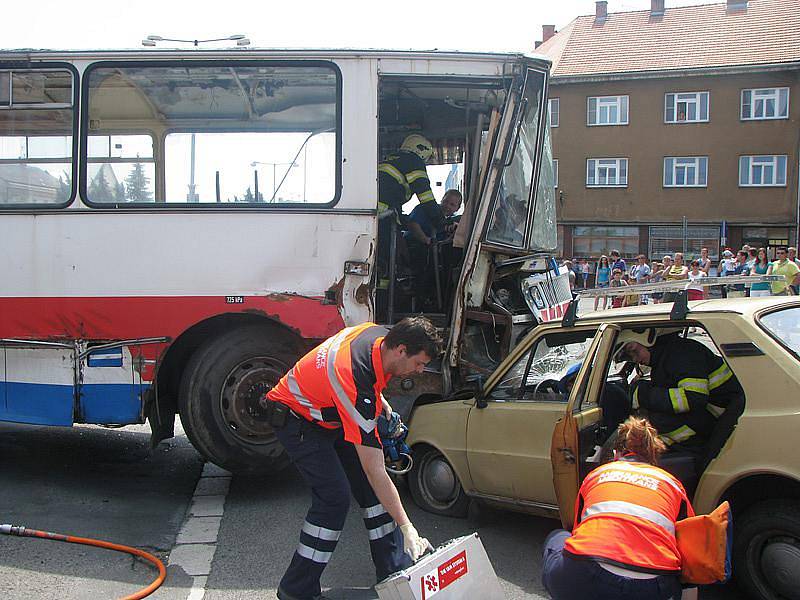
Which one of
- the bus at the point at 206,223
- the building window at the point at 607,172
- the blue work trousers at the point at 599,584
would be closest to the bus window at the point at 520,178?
the bus at the point at 206,223

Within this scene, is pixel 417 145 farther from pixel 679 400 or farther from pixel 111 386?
pixel 679 400

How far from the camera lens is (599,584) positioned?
3041mm

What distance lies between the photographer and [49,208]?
19.6 ft

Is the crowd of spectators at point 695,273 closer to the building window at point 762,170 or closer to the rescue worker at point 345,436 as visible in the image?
the rescue worker at point 345,436

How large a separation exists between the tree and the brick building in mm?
31762

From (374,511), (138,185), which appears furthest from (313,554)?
(138,185)

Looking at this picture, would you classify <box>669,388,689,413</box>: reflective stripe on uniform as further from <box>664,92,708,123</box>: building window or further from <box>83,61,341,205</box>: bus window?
<box>664,92,708,123</box>: building window

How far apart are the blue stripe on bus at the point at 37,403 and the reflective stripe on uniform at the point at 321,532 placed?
279 centimetres

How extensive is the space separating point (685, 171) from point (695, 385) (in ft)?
113

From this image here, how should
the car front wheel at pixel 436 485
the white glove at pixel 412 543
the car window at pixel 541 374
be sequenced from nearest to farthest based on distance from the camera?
the white glove at pixel 412 543
the car window at pixel 541 374
the car front wheel at pixel 436 485

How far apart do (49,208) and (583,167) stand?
33.8m

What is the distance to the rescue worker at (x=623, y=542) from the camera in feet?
9.93

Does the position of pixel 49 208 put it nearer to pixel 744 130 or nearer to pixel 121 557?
pixel 121 557

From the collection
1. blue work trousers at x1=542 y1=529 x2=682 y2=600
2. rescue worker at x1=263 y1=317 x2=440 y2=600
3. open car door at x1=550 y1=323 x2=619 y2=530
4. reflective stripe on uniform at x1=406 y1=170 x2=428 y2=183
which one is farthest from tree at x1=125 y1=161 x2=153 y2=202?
blue work trousers at x1=542 y1=529 x2=682 y2=600
